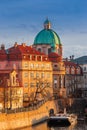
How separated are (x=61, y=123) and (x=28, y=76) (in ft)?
77.5

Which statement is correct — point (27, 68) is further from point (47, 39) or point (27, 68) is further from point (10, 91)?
point (47, 39)

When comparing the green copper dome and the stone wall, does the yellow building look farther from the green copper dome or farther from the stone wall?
the green copper dome

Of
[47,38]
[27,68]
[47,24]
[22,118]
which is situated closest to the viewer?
[22,118]

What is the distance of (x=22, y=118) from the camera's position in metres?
76.6

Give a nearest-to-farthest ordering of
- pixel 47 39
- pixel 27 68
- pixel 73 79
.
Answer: pixel 27 68 < pixel 47 39 < pixel 73 79

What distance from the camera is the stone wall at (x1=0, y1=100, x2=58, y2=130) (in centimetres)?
7221

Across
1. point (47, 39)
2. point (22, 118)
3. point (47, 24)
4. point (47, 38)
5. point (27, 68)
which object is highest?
point (47, 24)

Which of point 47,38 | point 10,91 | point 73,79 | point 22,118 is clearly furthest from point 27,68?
point 22,118

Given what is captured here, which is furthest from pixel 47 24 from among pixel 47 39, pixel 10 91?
pixel 10 91

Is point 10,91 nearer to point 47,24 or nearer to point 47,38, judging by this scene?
point 47,38

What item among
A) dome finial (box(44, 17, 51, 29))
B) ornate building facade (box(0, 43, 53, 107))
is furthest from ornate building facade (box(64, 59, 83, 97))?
ornate building facade (box(0, 43, 53, 107))

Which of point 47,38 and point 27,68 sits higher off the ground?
point 47,38

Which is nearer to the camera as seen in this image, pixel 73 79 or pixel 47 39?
pixel 47 39

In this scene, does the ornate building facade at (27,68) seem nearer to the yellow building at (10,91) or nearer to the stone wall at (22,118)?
the yellow building at (10,91)
